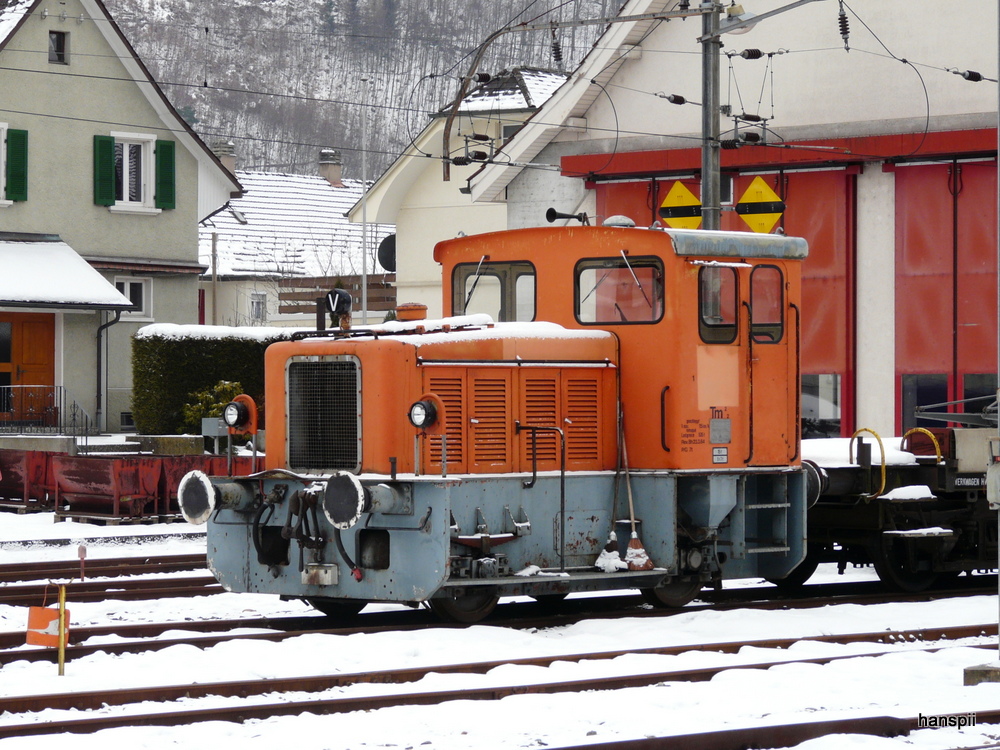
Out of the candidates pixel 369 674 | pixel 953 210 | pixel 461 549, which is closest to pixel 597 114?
pixel 953 210

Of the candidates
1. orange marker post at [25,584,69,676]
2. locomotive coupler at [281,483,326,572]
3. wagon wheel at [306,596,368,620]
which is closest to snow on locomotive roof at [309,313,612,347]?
locomotive coupler at [281,483,326,572]

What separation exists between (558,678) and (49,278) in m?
22.4

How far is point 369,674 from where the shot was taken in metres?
8.47

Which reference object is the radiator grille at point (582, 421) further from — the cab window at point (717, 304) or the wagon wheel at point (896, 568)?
the wagon wheel at point (896, 568)

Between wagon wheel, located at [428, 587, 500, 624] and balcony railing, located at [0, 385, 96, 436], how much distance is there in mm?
18735

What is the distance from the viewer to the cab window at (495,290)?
11.4 metres

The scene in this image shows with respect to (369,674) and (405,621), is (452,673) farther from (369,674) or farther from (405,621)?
(405,621)

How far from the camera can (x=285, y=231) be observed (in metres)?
50.5

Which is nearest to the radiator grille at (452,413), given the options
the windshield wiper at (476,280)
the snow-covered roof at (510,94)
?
the windshield wiper at (476,280)

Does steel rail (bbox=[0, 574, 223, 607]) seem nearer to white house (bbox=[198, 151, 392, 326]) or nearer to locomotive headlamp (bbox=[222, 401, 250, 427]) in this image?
locomotive headlamp (bbox=[222, 401, 250, 427])

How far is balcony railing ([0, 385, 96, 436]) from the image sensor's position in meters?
28.1

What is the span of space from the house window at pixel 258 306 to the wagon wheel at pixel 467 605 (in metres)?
35.5

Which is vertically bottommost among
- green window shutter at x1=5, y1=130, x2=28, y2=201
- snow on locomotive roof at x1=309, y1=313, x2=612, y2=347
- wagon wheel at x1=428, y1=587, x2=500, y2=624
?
wagon wheel at x1=428, y1=587, x2=500, y2=624

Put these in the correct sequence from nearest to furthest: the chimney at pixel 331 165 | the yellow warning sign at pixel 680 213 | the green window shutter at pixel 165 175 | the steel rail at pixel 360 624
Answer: the steel rail at pixel 360 624 → the yellow warning sign at pixel 680 213 → the green window shutter at pixel 165 175 → the chimney at pixel 331 165
